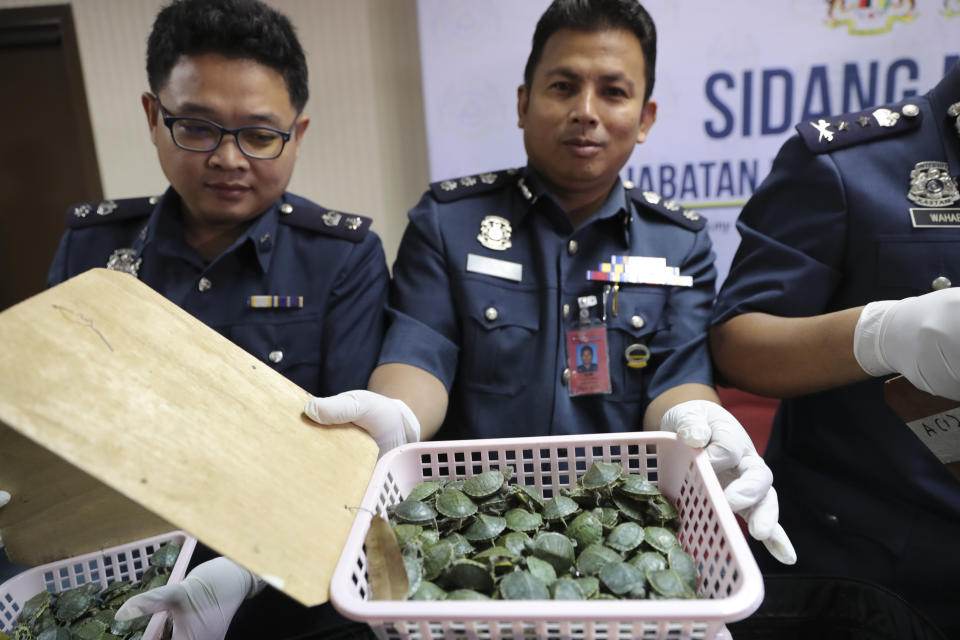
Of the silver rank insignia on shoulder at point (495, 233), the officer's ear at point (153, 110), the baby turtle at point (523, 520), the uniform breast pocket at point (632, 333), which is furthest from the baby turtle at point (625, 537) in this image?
the officer's ear at point (153, 110)

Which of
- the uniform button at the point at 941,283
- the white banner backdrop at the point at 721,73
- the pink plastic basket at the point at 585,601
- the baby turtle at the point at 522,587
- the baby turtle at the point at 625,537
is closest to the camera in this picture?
the pink plastic basket at the point at 585,601

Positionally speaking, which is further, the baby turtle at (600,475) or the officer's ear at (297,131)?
the officer's ear at (297,131)

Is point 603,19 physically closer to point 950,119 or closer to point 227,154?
point 950,119

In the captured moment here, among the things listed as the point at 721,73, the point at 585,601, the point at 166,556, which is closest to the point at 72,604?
the point at 166,556

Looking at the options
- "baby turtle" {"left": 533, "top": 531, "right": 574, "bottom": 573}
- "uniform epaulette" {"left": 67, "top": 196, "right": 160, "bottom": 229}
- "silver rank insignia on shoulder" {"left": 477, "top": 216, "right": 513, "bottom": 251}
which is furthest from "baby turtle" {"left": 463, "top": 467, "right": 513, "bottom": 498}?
"uniform epaulette" {"left": 67, "top": 196, "right": 160, "bottom": 229}

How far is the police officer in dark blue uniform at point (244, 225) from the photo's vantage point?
4.10 feet

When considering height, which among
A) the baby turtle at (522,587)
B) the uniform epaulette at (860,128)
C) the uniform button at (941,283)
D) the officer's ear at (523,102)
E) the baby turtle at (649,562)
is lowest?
Result: the baby turtle at (649,562)

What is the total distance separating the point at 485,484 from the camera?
890 millimetres

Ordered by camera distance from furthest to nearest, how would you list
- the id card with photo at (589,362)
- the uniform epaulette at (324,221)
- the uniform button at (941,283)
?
the uniform epaulette at (324,221)
the id card with photo at (589,362)
the uniform button at (941,283)

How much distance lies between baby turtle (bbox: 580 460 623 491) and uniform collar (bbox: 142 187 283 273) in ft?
3.11

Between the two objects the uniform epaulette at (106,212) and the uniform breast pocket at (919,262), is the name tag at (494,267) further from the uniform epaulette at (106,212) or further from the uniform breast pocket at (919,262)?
the uniform epaulette at (106,212)

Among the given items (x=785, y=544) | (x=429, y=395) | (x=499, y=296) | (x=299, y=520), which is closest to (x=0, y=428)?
(x=299, y=520)

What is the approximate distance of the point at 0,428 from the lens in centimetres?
82

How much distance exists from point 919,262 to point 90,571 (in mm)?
1587
